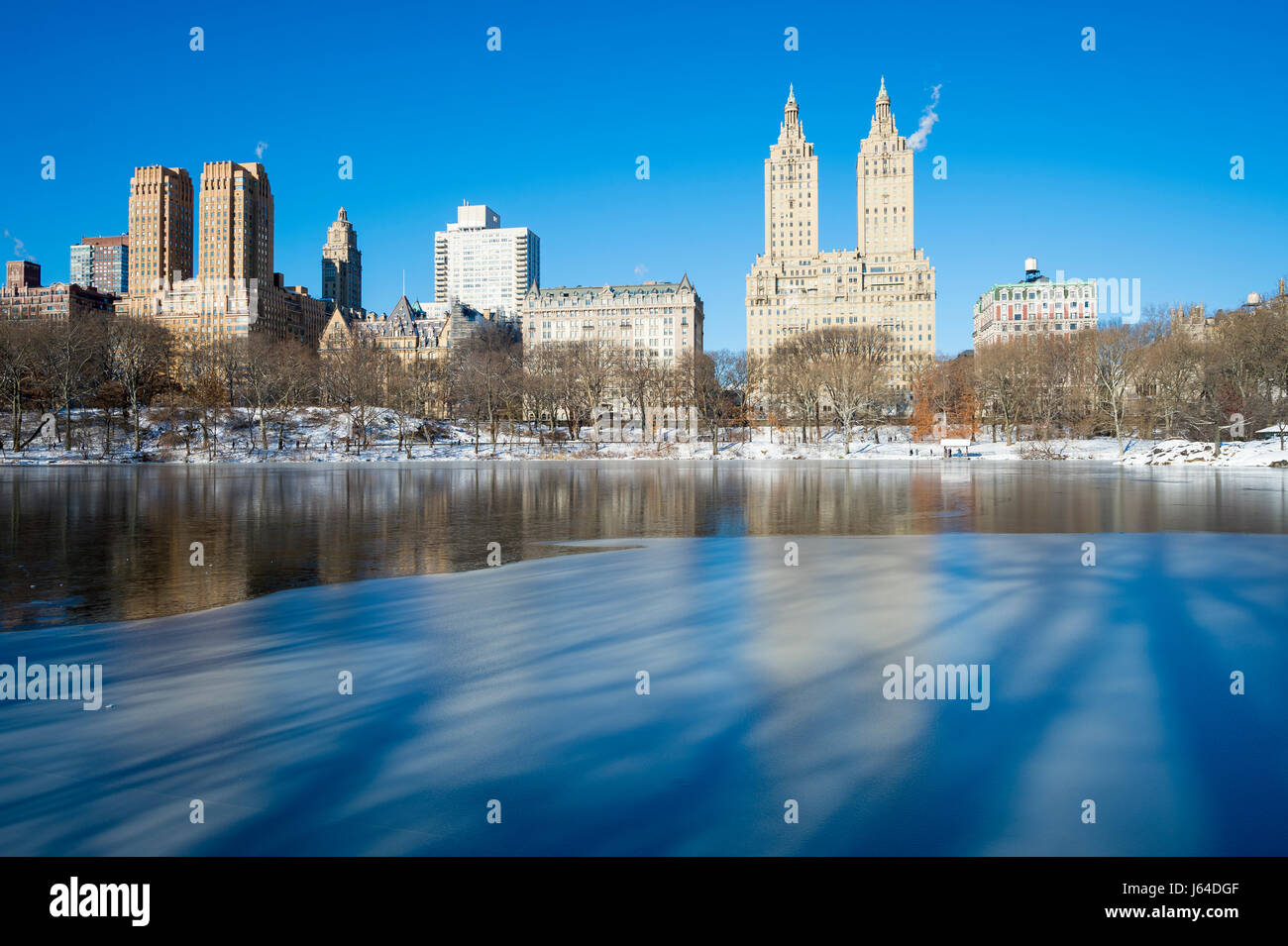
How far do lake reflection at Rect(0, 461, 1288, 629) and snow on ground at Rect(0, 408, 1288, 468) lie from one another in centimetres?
2956

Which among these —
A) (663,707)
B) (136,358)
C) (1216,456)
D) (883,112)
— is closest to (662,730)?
(663,707)

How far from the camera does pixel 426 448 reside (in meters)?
70.7

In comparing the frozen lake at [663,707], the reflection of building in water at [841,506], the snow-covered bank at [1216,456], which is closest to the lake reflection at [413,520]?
the reflection of building in water at [841,506]

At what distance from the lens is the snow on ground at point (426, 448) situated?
59.5 m

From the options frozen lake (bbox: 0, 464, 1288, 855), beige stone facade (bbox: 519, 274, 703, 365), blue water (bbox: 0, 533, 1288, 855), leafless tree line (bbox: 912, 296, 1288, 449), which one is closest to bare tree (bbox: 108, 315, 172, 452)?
frozen lake (bbox: 0, 464, 1288, 855)

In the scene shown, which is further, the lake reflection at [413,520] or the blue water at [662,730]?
the lake reflection at [413,520]

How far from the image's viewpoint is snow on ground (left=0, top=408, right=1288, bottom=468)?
195 feet

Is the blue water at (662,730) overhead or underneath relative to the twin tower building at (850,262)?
underneath

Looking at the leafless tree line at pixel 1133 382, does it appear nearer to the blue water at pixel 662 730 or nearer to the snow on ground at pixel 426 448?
the snow on ground at pixel 426 448

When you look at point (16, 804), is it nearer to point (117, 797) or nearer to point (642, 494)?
point (117, 797)

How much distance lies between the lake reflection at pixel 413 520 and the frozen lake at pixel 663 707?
0.62 feet

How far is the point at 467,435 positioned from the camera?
81.5 metres

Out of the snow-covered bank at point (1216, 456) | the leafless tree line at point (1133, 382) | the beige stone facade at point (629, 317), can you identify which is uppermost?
the beige stone facade at point (629, 317)

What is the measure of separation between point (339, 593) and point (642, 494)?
1699cm
